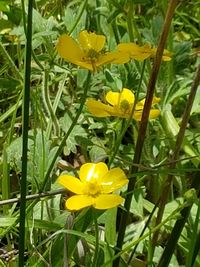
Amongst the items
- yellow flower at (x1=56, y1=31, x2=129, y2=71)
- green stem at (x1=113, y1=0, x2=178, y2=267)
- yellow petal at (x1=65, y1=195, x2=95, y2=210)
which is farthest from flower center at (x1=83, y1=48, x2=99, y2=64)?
yellow petal at (x1=65, y1=195, x2=95, y2=210)

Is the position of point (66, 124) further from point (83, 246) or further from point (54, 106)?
point (83, 246)

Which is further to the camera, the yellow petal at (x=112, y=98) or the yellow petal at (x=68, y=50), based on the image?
the yellow petal at (x=112, y=98)

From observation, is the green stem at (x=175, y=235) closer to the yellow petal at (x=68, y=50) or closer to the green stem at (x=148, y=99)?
the green stem at (x=148, y=99)

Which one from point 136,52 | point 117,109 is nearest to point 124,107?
point 117,109

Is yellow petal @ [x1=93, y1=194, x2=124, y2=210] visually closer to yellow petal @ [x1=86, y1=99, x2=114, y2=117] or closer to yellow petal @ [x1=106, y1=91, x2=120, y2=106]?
yellow petal @ [x1=86, y1=99, x2=114, y2=117]

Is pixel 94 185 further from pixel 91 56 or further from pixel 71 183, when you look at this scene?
pixel 91 56

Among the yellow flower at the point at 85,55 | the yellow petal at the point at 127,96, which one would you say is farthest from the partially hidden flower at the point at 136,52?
the yellow petal at the point at 127,96

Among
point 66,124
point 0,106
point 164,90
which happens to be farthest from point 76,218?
point 0,106
